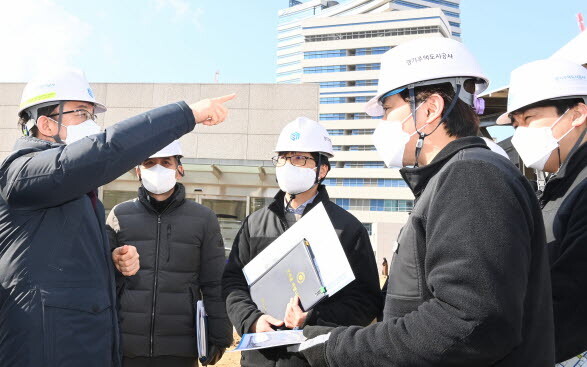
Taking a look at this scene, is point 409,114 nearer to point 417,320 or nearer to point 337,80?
point 417,320

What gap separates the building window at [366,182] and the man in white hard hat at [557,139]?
73925 mm

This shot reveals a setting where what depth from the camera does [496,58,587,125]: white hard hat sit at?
2.61 meters

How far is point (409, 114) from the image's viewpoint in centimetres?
181

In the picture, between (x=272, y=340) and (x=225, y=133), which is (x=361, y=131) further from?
(x=272, y=340)

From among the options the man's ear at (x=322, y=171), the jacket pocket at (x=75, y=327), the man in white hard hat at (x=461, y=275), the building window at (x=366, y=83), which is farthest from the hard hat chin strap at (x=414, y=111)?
the building window at (x=366, y=83)

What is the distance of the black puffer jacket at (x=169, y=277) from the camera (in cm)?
335

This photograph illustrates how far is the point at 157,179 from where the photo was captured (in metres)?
3.66

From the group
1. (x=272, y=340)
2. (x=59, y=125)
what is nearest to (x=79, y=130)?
(x=59, y=125)

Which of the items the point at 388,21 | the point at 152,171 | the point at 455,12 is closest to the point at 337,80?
the point at 388,21

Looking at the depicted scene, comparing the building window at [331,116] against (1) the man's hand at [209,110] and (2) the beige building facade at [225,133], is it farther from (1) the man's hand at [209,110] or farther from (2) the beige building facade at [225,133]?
(1) the man's hand at [209,110]

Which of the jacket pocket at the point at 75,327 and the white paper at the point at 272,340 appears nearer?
the white paper at the point at 272,340

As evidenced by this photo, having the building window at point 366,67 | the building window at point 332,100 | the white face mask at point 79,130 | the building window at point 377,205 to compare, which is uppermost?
the building window at point 366,67

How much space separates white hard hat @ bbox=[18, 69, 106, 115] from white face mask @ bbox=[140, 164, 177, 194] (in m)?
1.11

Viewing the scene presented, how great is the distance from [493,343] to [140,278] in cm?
277
